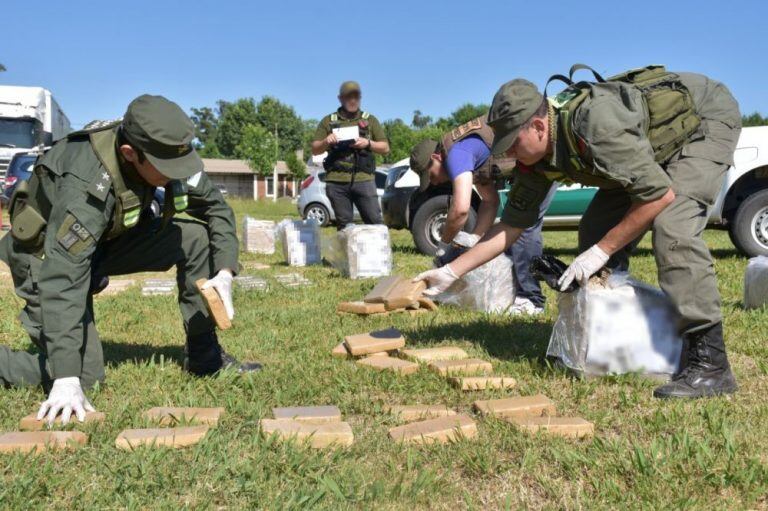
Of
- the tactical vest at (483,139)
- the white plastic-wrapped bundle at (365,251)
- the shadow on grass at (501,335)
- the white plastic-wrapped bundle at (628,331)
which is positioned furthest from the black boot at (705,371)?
the white plastic-wrapped bundle at (365,251)

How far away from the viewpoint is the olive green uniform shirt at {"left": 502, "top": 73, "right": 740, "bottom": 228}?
2.85 metres

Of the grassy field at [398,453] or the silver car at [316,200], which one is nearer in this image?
the grassy field at [398,453]

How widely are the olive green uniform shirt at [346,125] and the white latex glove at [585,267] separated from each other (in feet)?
14.7

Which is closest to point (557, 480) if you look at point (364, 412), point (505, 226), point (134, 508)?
point (364, 412)

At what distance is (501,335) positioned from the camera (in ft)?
14.0

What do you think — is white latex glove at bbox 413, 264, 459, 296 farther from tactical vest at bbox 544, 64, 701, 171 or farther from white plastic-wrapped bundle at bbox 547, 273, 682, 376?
tactical vest at bbox 544, 64, 701, 171

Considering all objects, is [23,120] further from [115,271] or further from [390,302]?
[115,271]

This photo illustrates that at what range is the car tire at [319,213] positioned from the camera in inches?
629

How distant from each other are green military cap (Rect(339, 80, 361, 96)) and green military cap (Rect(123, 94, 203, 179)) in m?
4.58

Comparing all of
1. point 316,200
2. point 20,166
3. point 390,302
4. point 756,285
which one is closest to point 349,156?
point 390,302

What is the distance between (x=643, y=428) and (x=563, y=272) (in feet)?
3.24

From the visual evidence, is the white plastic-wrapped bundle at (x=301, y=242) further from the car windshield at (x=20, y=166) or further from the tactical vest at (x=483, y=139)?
the car windshield at (x=20, y=166)

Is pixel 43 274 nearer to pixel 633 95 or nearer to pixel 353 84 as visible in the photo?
pixel 633 95

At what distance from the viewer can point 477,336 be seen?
168 inches
